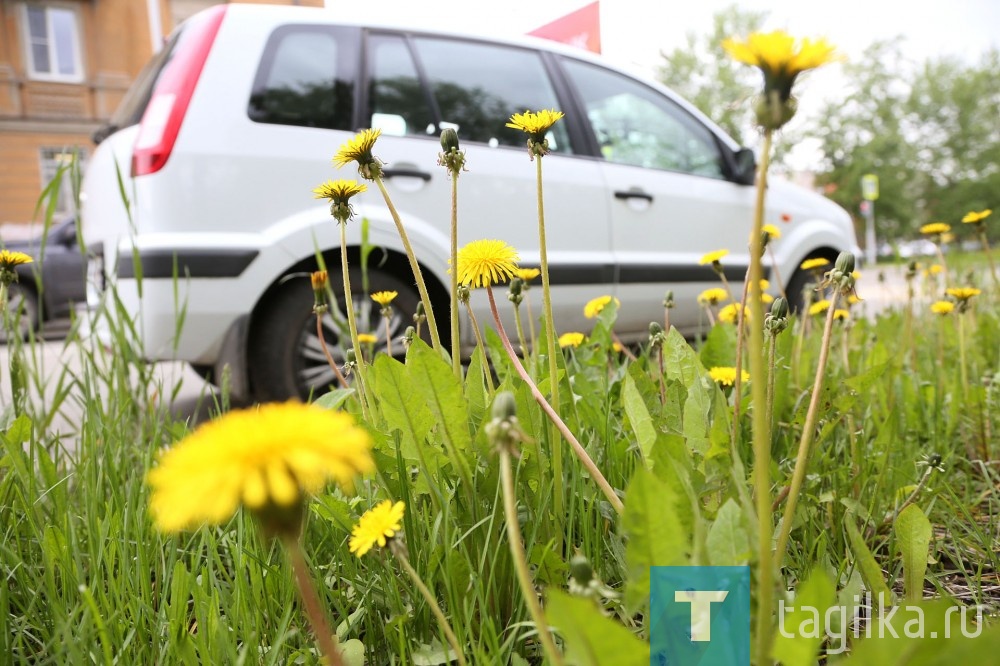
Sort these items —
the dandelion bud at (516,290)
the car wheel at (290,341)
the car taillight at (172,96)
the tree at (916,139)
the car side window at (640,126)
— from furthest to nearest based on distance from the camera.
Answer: the tree at (916,139)
the car side window at (640,126)
the car wheel at (290,341)
the car taillight at (172,96)
the dandelion bud at (516,290)

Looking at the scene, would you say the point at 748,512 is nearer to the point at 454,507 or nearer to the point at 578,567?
the point at 578,567

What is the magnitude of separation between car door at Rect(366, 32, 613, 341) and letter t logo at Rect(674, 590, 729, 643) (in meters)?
2.47

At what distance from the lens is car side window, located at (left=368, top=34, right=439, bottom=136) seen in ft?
10.3

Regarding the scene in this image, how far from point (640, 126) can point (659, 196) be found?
52cm

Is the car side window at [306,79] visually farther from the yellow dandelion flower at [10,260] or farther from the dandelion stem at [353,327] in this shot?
the dandelion stem at [353,327]

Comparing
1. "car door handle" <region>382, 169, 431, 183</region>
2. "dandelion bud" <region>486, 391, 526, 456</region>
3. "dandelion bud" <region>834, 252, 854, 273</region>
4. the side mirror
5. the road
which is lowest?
the road

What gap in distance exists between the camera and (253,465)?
43cm

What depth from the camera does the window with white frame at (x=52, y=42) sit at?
60.7 feet

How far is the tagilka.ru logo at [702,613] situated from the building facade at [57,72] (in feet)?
66.1

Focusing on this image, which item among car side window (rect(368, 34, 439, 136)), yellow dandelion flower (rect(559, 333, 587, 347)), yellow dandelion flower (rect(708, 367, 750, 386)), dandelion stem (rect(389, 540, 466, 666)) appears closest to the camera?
dandelion stem (rect(389, 540, 466, 666))

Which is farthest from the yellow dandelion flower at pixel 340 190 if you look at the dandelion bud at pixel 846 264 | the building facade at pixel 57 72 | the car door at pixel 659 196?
the building facade at pixel 57 72

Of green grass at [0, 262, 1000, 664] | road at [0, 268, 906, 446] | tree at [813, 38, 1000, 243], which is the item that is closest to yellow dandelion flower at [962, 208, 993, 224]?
road at [0, 268, 906, 446]

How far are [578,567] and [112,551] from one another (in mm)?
724

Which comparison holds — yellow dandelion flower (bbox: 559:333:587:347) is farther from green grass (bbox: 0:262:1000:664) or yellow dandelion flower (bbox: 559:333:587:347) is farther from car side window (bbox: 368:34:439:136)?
car side window (bbox: 368:34:439:136)
